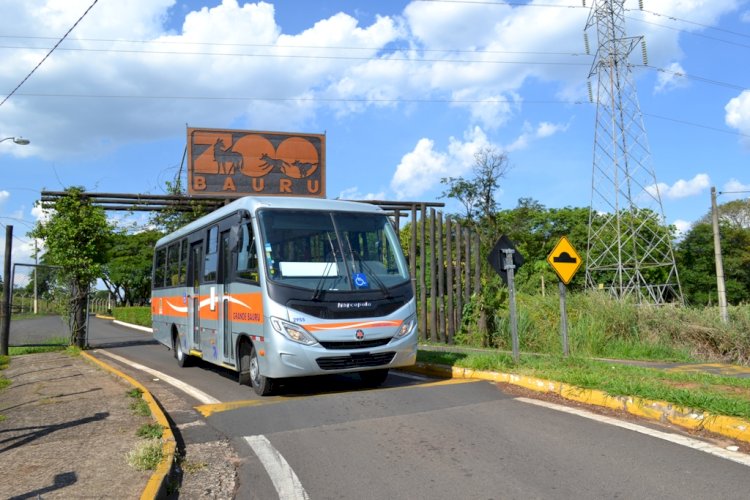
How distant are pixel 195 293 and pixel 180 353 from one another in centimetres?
229

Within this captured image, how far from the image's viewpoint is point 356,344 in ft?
28.8

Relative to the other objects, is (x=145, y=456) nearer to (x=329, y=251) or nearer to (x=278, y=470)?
(x=278, y=470)

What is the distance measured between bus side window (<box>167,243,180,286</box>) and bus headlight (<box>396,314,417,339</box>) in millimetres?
7280

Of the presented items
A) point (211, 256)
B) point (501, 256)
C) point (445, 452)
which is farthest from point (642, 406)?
point (211, 256)

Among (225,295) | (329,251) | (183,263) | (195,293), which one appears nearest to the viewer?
(329,251)

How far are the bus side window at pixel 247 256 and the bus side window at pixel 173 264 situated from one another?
5.25 metres

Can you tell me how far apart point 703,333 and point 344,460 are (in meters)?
14.6

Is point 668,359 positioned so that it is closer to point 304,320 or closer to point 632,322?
point 632,322

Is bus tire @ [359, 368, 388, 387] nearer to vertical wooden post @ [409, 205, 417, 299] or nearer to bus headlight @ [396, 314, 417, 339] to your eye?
bus headlight @ [396, 314, 417, 339]

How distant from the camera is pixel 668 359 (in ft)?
50.6

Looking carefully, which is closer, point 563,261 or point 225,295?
point 225,295

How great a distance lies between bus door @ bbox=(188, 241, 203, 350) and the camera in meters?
12.5

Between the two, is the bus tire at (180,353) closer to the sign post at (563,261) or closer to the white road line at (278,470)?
the white road line at (278,470)

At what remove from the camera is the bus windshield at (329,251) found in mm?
8953
